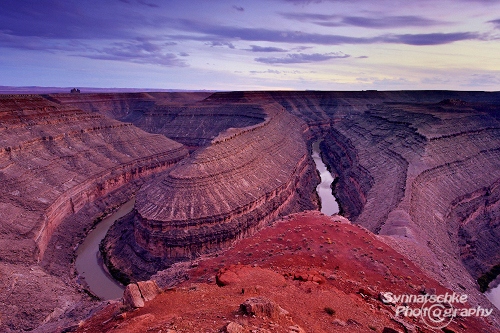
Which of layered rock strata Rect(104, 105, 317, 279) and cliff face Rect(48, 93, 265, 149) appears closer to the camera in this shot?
layered rock strata Rect(104, 105, 317, 279)

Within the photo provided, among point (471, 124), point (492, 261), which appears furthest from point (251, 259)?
point (471, 124)

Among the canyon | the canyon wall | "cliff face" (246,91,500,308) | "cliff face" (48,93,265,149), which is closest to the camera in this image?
the canyon

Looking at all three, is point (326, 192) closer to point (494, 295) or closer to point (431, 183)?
point (431, 183)

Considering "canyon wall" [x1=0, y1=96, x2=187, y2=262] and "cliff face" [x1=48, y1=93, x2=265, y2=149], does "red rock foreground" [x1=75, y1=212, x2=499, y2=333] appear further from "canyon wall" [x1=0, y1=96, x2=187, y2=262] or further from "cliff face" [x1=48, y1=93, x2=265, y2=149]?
"cliff face" [x1=48, y1=93, x2=265, y2=149]

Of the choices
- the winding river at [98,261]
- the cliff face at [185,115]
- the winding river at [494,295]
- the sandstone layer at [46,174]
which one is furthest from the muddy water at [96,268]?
the cliff face at [185,115]

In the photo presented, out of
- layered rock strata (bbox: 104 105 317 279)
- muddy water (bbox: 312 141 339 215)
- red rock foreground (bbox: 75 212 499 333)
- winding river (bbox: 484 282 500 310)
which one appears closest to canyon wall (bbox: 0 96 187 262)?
layered rock strata (bbox: 104 105 317 279)

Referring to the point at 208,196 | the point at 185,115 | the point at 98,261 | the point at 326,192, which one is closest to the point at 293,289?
the point at 208,196

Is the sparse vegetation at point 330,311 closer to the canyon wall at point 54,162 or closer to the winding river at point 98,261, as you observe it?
the winding river at point 98,261
